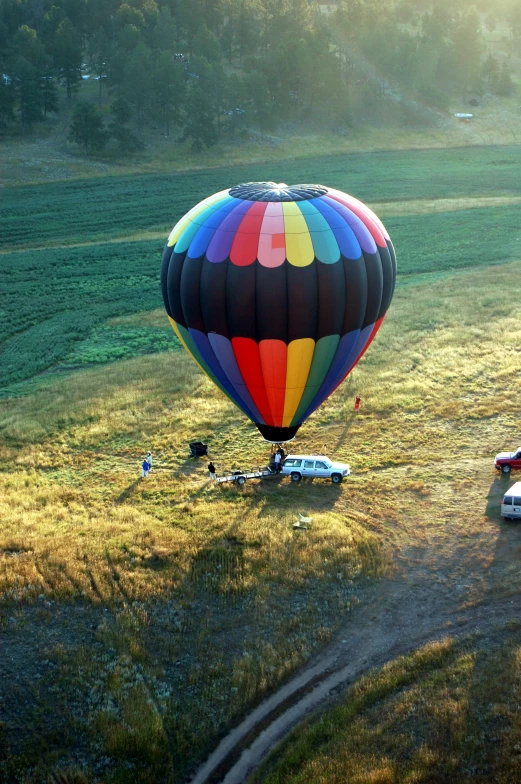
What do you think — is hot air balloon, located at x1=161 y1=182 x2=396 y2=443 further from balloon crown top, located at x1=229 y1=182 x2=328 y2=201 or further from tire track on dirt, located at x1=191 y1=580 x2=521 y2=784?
tire track on dirt, located at x1=191 y1=580 x2=521 y2=784

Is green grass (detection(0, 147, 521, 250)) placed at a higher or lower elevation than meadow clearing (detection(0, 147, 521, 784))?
higher

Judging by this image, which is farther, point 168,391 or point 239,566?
point 168,391

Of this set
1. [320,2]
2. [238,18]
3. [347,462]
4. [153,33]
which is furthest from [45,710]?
[320,2]

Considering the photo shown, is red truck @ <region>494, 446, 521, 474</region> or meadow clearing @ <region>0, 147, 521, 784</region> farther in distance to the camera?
red truck @ <region>494, 446, 521, 474</region>

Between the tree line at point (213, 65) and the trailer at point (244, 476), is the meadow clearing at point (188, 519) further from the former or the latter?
the tree line at point (213, 65)

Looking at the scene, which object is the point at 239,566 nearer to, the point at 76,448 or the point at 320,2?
the point at 76,448

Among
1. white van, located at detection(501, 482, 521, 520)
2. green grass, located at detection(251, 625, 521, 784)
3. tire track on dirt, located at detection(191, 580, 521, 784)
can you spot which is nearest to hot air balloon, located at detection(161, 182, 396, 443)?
white van, located at detection(501, 482, 521, 520)
